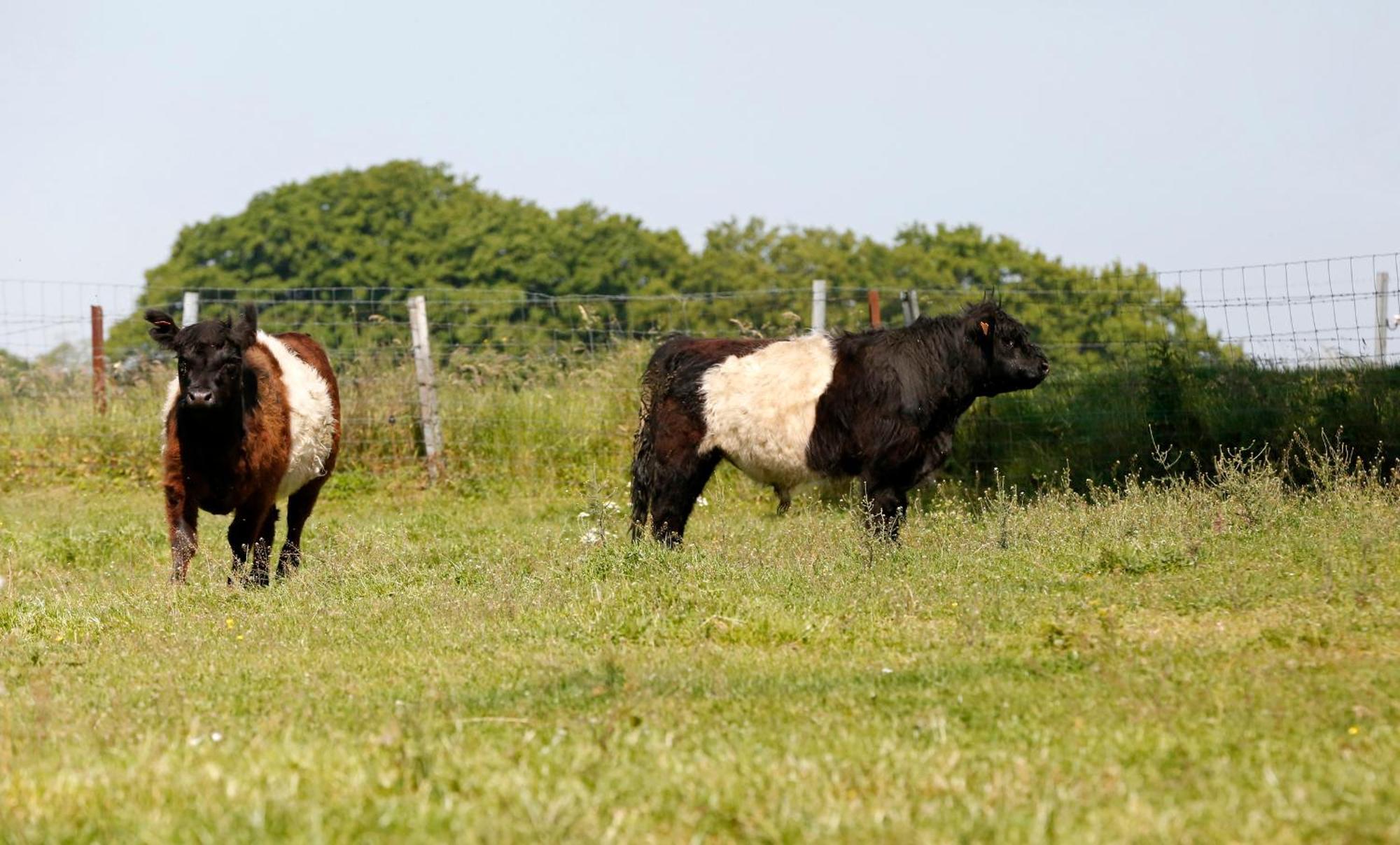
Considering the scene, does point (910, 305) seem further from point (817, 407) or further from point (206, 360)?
point (206, 360)

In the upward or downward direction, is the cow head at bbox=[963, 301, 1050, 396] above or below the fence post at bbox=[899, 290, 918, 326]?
below

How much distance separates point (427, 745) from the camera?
496 cm

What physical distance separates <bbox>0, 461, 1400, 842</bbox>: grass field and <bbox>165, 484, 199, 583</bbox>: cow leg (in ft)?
0.97

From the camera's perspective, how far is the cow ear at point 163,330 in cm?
1096

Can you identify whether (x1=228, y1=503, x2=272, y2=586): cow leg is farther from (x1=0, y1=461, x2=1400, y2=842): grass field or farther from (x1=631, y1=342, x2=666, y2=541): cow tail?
(x1=631, y1=342, x2=666, y2=541): cow tail

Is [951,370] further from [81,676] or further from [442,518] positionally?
[81,676]

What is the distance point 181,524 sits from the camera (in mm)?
10883

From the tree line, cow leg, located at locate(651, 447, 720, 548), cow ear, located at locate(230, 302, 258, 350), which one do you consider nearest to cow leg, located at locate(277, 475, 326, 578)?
cow ear, located at locate(230, 302, 258, 350)

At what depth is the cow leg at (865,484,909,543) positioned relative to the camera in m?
10.9

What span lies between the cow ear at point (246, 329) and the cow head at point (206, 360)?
0.08 ft

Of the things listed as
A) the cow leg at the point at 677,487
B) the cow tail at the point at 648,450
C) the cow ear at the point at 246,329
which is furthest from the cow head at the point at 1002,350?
the cow ear at the point at 246,329

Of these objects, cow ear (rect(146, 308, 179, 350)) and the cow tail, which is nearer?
cow ear (rect(146, 308, 179, 350))

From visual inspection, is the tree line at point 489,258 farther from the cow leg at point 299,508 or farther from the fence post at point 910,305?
the cow leg at point 299,508

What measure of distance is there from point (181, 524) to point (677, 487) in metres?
3.47
